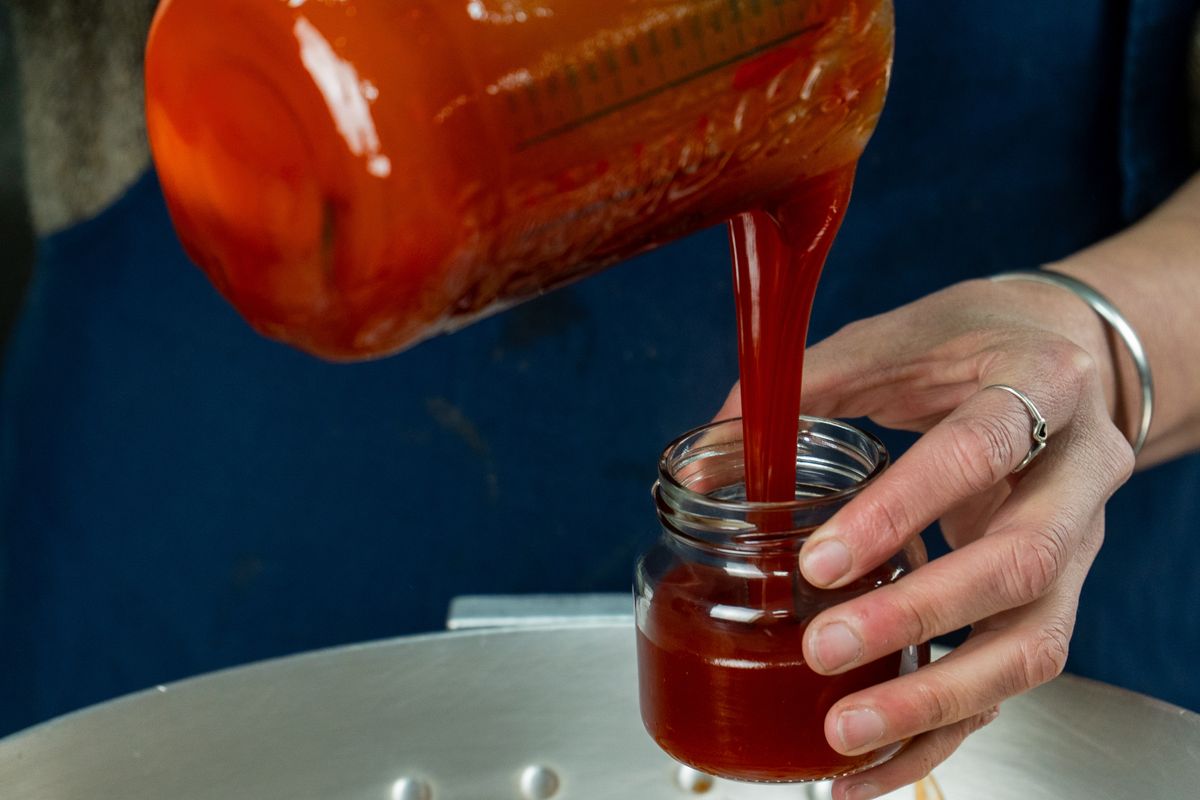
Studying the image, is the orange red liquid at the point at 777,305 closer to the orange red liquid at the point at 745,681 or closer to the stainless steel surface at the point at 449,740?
the orange red liquid at the point at 745,681

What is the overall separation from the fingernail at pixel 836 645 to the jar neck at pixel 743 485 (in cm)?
5

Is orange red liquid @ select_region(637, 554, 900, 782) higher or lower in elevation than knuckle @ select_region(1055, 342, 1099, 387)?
lower

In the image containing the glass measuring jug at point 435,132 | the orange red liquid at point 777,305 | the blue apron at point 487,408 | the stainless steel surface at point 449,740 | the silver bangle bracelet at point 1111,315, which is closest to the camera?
the glass measuring jug at point 435,132

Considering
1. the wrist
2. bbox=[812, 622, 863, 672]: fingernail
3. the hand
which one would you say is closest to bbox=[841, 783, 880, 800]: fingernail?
the hand

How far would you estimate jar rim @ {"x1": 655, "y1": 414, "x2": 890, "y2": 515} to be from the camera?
49 cm

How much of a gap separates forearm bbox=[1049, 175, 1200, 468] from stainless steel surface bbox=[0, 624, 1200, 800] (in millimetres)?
162

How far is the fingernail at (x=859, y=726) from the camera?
48cm

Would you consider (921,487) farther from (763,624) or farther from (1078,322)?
(1078,322)

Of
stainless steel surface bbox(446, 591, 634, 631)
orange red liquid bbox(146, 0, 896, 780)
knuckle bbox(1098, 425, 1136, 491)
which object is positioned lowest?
stainless steel surface bbox(446, 591, 634, 631)

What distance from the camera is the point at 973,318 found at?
0.62m

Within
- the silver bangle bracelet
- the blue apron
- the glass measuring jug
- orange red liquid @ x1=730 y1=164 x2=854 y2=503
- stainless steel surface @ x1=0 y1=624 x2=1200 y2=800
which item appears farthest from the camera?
the blue apron

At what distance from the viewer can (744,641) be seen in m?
0.49

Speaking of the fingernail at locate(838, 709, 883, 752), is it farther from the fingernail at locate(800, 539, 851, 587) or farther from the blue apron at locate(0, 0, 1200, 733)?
the blue apron at locate(0, 0, 1200, 733)

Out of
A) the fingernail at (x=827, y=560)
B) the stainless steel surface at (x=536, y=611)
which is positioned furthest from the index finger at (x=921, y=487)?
the stainless steel surface at (x=536, y=611)
